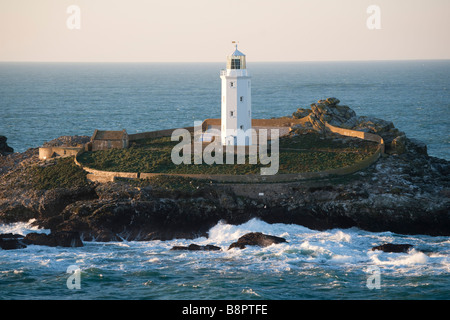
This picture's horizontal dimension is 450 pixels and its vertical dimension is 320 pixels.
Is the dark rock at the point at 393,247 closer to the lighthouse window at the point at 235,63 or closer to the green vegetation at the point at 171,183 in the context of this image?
the green vegetation at the point at 171,183

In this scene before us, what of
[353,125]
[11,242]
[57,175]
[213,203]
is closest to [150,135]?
[57,175]

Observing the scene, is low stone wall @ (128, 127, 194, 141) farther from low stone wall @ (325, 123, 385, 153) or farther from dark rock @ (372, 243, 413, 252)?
dark rock @ (372, 243, 413, 252)

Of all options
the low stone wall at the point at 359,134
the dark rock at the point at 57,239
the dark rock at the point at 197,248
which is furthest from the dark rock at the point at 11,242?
the low stone wall at the point at 359,134

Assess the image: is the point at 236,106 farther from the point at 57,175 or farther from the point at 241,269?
the point at 241,269

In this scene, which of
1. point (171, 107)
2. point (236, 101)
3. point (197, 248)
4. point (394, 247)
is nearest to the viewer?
point (394, 247)

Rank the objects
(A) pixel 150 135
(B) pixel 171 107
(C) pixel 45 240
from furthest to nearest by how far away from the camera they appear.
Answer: (B) pixel 171 107
(A) pixel 150 135
(C) pixel 45 240

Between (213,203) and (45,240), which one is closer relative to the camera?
(45,240)

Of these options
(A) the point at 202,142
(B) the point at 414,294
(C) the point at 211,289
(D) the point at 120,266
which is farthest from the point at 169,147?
(B) the point at 414,294
